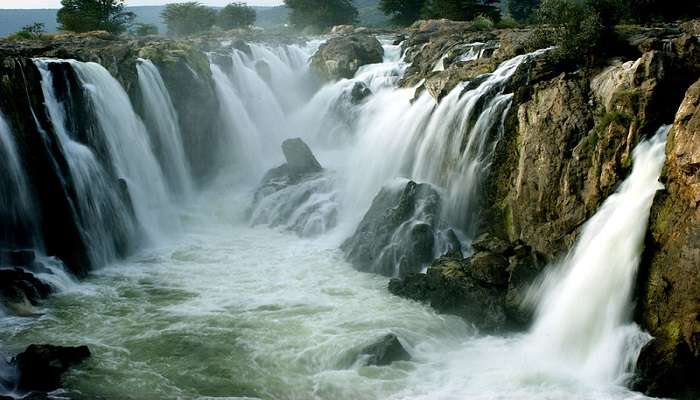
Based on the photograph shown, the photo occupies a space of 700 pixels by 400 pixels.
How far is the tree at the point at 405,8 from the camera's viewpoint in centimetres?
7119

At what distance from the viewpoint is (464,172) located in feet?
68.8

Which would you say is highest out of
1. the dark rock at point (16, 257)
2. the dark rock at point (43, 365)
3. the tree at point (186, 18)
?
the tree at point (186, 18)

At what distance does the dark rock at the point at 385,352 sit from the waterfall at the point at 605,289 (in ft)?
10.6

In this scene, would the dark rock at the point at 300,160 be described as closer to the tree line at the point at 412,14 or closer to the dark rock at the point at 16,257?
the tree line at the point at 412,14

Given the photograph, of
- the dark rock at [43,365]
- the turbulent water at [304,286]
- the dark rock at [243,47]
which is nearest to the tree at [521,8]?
the dark rock at [243,47]

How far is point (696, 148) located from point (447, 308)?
7329 mm

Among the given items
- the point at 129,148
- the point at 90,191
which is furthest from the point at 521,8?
the point at 90,191

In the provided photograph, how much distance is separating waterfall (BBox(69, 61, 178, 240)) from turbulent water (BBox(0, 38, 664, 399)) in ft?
0.25

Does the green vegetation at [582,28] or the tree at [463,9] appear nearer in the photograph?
the green vegetation at [582,28]

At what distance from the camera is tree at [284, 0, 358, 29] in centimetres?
7823

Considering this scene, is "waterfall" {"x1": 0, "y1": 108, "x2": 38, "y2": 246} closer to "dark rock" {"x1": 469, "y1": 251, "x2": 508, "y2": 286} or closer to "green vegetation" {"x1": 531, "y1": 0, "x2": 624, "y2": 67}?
"dark rock" {"x1": 469, "y1": 251, "x2": 508, "y2": 286}

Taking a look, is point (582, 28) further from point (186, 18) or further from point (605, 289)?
point (186, 18)

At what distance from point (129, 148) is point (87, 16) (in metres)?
32.8

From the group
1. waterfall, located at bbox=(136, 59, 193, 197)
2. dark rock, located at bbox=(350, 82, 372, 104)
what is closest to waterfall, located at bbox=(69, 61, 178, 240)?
waterfall, located at bbox=(136, 59, 193, 197)
